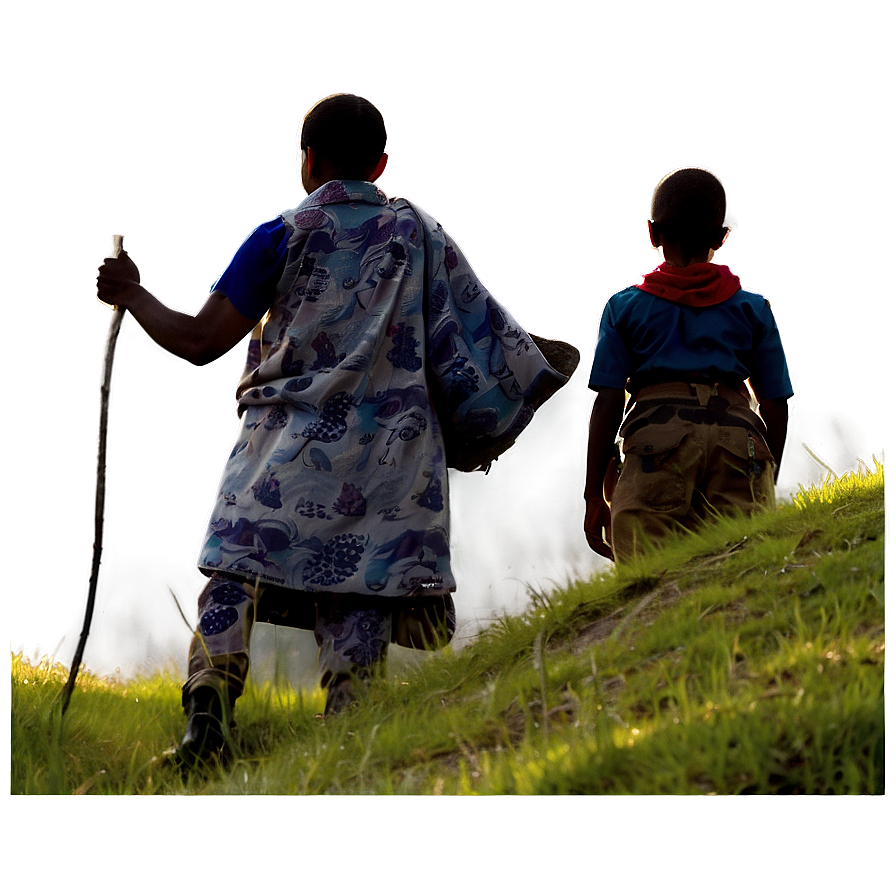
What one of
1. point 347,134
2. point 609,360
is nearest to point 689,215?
point 609,360

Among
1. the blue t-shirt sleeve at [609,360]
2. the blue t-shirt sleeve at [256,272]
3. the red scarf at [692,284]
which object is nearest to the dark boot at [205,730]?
the blue t-shirt sleeve at [256,272]

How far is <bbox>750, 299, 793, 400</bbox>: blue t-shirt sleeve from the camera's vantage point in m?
3.08

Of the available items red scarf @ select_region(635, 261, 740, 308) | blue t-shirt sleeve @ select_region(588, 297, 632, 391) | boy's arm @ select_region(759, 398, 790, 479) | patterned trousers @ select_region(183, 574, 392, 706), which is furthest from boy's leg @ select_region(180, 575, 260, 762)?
boy's arm @ select_region(759, 398, 790, 479)

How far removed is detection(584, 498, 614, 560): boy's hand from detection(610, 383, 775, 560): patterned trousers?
75 mm

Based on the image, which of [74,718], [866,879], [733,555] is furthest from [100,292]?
[866,879]

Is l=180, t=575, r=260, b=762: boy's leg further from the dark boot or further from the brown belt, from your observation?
the brown belt

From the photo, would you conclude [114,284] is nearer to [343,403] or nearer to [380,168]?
[343,403]

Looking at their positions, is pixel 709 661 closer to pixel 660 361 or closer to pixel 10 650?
pixel 660 361

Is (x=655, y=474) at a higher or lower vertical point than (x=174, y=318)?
lower

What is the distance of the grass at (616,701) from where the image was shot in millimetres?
1783

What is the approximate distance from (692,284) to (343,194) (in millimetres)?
1004

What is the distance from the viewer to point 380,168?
2963 mm

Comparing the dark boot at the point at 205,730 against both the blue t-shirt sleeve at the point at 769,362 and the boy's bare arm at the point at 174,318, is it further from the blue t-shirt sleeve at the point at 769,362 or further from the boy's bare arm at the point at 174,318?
the blue t-shirt sleeve at the point at 769,362

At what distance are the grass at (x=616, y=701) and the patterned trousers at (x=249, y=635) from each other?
0.08 m
